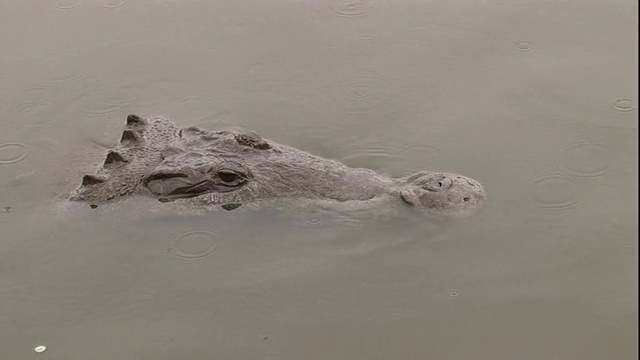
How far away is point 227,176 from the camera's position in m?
6.52

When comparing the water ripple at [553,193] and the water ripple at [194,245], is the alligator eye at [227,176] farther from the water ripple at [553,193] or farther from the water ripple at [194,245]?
the water ripple at [553,193]

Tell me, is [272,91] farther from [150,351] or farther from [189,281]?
[150,351]

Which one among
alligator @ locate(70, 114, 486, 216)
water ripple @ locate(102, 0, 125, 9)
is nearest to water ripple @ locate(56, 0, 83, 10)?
water ripple @ locate(102, 0, 125, 9)

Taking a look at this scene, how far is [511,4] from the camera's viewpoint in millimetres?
9336

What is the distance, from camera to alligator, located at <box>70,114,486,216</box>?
6.36 meters

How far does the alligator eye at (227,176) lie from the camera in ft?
21.3

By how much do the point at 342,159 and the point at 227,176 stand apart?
4.12 feet

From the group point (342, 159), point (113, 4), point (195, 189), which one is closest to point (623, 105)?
point (342, 159)

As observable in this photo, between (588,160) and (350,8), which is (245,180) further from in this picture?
(350,8)

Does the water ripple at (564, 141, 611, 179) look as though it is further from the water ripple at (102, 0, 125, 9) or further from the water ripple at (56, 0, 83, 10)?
the water ripple at (56, 0, 83, 10)

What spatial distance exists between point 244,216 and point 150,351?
1527 millimetres

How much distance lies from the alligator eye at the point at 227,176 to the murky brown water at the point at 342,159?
299mm

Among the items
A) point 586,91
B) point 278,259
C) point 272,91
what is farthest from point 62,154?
point 586,91

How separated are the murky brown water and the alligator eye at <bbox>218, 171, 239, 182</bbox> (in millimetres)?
299
